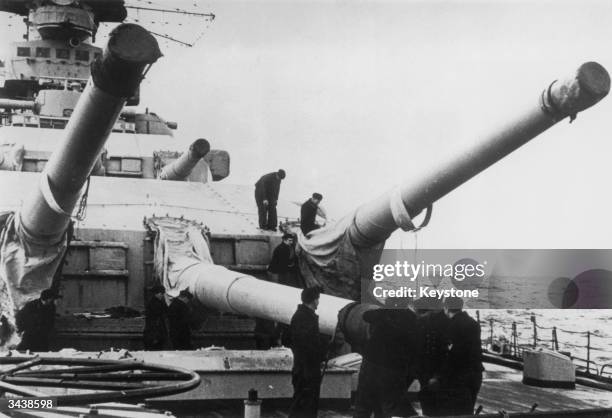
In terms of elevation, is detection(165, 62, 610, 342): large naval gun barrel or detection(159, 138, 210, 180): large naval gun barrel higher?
detection(159, 138, 210, 180): large naval gun barrel

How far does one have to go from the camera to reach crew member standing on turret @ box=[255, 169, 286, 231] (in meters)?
9.44

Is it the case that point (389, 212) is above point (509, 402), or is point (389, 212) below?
above

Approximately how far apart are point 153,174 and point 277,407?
6.50 metres

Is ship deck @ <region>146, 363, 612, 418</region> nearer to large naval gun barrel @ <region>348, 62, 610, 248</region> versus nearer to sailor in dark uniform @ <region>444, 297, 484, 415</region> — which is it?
sailor in dark uniform @ <region>444, 297, 484, 415</region>

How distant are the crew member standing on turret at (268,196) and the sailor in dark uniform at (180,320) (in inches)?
72.1

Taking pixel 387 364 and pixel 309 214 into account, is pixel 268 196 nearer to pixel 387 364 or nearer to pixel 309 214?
pixel 309 214

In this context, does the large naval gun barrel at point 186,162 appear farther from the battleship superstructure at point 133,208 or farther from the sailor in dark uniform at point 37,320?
the sailor in dark uniform at point 37,320

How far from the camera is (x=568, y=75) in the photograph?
17.4 feet

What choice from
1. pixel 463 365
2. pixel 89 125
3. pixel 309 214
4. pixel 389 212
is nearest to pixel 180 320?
pixel 309 214

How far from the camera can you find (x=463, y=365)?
545 cm

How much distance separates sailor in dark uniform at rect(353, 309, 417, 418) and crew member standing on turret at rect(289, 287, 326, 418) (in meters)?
0.41

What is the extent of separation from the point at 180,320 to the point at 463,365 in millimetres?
3149

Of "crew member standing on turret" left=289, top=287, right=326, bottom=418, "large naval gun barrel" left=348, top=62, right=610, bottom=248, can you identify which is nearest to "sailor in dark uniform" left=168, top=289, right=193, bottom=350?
"large naval gun barrel" left=348, top=62, right=610, bottom=248

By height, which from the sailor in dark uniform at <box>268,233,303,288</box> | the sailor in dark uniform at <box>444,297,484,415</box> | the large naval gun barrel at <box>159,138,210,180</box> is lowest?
the sailor in dark uniform at <box>444,297,484,415</box>
